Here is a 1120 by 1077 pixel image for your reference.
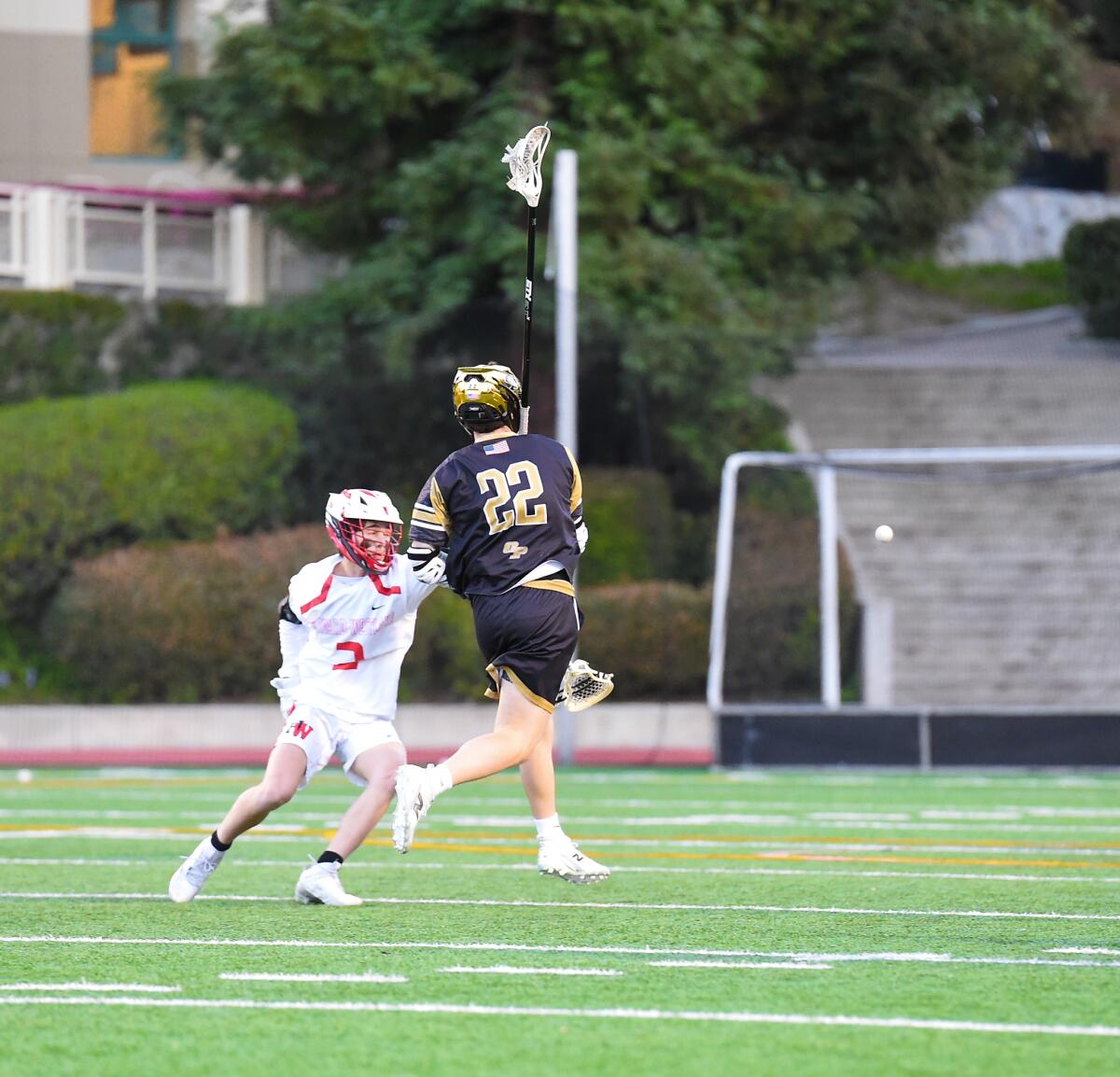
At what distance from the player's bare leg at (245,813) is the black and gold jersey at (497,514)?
0.91 metres

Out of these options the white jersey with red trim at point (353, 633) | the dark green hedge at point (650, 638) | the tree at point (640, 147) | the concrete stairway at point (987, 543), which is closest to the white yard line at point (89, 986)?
the white jersey with red trim at point (353, 633)

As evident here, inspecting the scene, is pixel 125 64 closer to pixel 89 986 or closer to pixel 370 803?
pixel 370 803

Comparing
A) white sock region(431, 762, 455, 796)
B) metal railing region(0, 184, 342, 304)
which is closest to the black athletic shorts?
white sock region(431, 762, 455, 796)

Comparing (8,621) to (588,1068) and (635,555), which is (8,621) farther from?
(588,1068)

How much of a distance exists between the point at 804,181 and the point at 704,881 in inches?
642

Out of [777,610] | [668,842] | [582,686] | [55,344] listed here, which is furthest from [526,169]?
[55,344]

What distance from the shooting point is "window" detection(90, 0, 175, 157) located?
27734 mm

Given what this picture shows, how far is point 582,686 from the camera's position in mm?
8414

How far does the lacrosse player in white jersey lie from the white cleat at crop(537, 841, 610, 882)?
650 millimetres

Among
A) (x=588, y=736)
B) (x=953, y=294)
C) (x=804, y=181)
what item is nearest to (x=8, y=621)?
(x=588, y=736)

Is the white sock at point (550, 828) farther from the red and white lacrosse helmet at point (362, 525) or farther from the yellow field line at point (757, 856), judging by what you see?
the yellow field line at point (757, 856)

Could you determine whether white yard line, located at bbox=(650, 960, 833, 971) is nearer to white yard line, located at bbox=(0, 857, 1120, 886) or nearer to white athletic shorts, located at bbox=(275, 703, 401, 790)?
white athletic shorts, located at bbox=(275, 703, 401, 790)

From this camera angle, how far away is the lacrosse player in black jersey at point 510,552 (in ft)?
25.8

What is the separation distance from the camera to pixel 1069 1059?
4.75 metres
